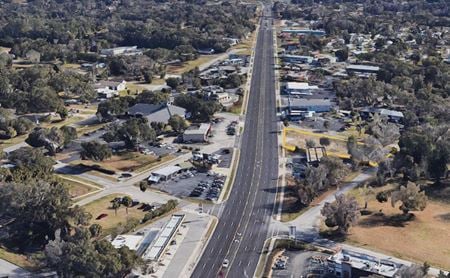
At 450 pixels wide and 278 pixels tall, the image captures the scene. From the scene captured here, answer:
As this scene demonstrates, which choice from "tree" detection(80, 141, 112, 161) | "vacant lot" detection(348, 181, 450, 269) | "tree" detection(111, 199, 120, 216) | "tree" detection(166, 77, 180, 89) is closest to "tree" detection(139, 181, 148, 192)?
"tree" detection(111, 199, 120, 216)

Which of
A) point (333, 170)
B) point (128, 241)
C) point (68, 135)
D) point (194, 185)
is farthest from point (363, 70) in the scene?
point (128, 241)

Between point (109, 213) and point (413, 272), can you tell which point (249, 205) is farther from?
→ point (413, 272)

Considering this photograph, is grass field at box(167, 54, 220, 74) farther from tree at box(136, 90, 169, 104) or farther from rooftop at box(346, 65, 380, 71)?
rooftop at box(346, 65, 380, 71)

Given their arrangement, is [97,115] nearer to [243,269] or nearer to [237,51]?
[243,269]

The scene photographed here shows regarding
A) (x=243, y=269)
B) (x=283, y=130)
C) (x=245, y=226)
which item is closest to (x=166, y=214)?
(x=245, y=226)

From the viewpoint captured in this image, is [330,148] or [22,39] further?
[22,39]

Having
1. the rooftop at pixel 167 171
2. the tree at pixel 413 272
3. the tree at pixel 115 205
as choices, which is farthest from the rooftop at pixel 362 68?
the tree at pixel 413 272

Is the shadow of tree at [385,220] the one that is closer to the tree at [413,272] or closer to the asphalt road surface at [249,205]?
the asphalt road surface at [249,205]
